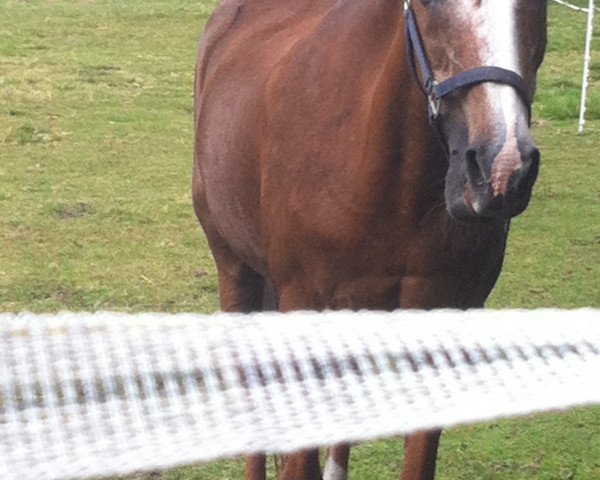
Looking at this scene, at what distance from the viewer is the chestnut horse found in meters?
2.07

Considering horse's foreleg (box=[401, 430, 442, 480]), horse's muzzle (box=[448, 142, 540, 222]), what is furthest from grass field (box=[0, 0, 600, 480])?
horse's muzzle (box=[448, 142, 540, 222])

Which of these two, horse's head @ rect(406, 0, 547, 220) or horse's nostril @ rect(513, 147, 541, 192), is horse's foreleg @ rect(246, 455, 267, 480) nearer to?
horse's head @ rect(406, 0, 547, 220)

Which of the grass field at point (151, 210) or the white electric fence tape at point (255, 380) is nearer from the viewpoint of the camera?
the white electric fence tape at point (255, 380)

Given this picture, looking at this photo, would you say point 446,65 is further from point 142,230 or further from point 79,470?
point 142,230

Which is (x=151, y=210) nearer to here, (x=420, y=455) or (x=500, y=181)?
(x=420, y=455)

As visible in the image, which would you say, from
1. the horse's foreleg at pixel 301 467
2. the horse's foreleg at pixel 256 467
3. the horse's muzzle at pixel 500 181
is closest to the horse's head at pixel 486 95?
the horse's muzzle at pixel 500 181

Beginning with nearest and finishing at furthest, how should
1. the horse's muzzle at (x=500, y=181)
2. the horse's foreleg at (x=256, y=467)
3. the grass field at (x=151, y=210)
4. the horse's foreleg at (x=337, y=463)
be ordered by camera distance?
the horse's muzzle at (x=500, y=181) → the horse's foreleg at (x=337, y=463) → the horse's foreleg at (x=256, y=467) → the grass field at (x=151, y=210)

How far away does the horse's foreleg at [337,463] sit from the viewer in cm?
319

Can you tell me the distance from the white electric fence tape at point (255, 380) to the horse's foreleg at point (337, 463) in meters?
1.73

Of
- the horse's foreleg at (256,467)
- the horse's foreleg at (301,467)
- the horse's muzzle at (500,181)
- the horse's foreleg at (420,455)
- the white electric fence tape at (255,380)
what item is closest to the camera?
the white electric fence tape at (255,380)

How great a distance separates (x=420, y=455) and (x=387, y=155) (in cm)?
78

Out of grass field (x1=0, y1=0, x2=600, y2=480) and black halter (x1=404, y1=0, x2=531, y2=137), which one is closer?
black halter (x1=404, y1=0, x2=531, y2=137)

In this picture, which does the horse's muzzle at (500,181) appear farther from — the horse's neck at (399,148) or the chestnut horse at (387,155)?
the horse's neck at (399,148)

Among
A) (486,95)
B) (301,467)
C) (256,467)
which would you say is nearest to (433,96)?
(486,95)
